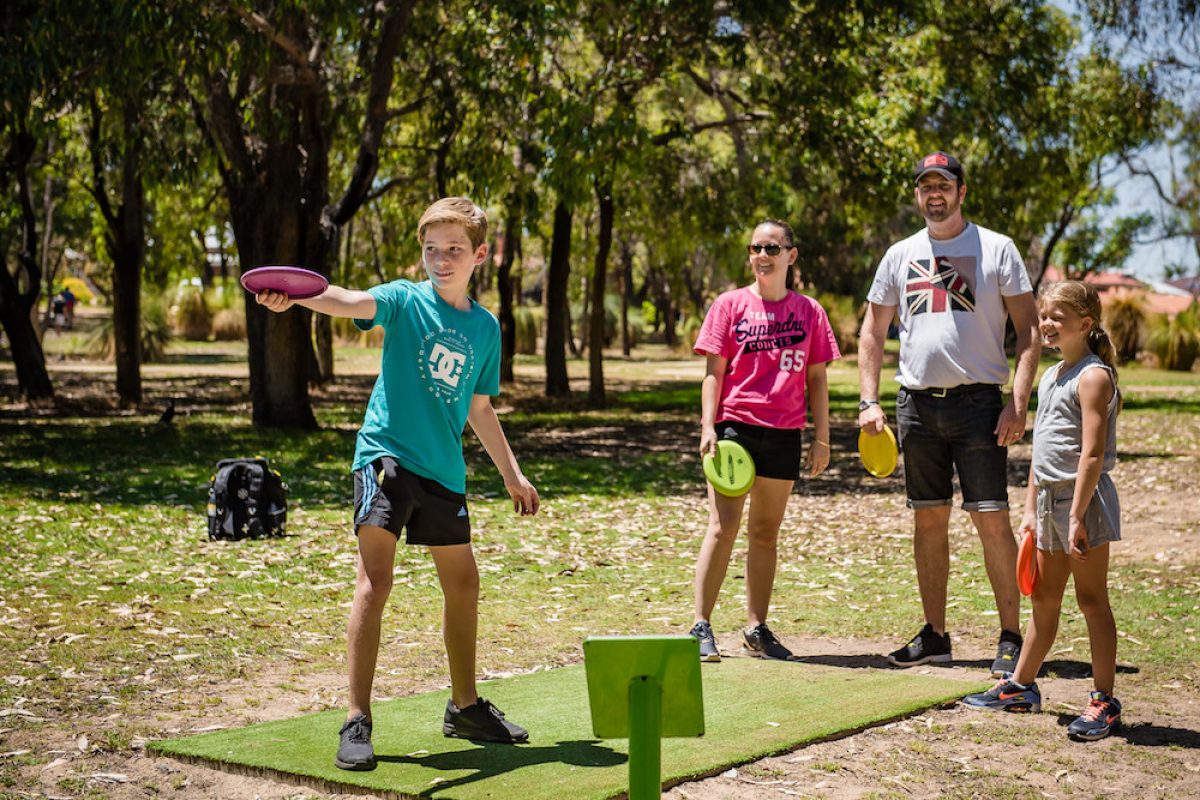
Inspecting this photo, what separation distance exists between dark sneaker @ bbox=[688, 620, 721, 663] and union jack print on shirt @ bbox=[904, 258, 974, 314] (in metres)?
1.78

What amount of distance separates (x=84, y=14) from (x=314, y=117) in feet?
15.5

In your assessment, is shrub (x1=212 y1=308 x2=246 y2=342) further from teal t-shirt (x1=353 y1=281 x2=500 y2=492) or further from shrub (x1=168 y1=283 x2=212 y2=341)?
teal t-shirt (x1=353 y1=281 x2=500 y2=492)

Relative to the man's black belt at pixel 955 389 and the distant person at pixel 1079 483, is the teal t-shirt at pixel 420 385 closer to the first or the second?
the distant person at pixel 1079 483

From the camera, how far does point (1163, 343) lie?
132ft

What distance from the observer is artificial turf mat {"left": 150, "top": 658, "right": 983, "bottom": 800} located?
486cm

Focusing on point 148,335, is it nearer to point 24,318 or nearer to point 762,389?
point 24,318

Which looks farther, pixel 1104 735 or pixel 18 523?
pixel 18 523

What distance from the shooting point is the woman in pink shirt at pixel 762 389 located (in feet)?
22.9

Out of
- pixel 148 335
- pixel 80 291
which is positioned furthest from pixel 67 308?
pixel 148 335

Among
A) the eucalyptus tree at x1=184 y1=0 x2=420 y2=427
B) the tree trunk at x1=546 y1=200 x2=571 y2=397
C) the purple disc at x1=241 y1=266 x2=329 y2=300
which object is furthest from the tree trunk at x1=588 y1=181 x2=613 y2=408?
the purple disc at x1=241 y1=266 x2=329 y2=300

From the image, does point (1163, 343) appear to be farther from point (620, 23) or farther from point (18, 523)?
point (18, 523)

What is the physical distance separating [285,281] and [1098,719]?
3.43 metres

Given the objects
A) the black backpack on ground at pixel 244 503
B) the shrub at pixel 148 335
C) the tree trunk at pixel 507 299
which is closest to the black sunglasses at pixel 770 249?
the black backpack on ground at pixel 244 503

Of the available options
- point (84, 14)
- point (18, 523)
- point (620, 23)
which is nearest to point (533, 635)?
point (18, 523)
